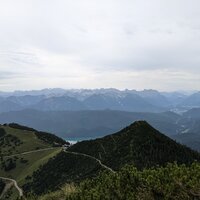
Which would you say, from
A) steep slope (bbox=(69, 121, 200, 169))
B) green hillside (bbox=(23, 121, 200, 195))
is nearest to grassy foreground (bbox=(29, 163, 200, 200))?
steep slope (bbox=(69, 121, 200, 169))

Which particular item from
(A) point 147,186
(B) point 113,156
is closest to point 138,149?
(B) point 113,156

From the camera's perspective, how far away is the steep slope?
420 ft

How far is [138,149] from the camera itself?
13425cm

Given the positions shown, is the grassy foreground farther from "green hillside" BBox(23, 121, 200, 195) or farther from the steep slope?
"green hillside" BBox(23, 121, 200, 195)

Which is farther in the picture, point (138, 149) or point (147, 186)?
point (138, 149)

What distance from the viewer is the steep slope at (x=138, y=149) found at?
12788cm

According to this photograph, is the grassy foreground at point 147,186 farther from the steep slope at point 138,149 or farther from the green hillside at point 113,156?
the green hillside at point 113,156

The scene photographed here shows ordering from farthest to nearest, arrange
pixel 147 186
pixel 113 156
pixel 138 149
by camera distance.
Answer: pixel 113 156 < pixel 138 149 < pixel 147 186

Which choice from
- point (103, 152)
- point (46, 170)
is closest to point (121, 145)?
point (103, 152)

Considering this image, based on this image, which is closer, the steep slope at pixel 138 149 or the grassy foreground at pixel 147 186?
the grassy foreground at pixel 147 186

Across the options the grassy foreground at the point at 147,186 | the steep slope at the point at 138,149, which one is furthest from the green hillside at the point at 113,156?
the grassy foreground at the point at 147,186

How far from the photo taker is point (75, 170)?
13888cm

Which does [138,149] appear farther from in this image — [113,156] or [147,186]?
[147,186]

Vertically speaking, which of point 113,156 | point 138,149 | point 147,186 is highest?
point 147,186
